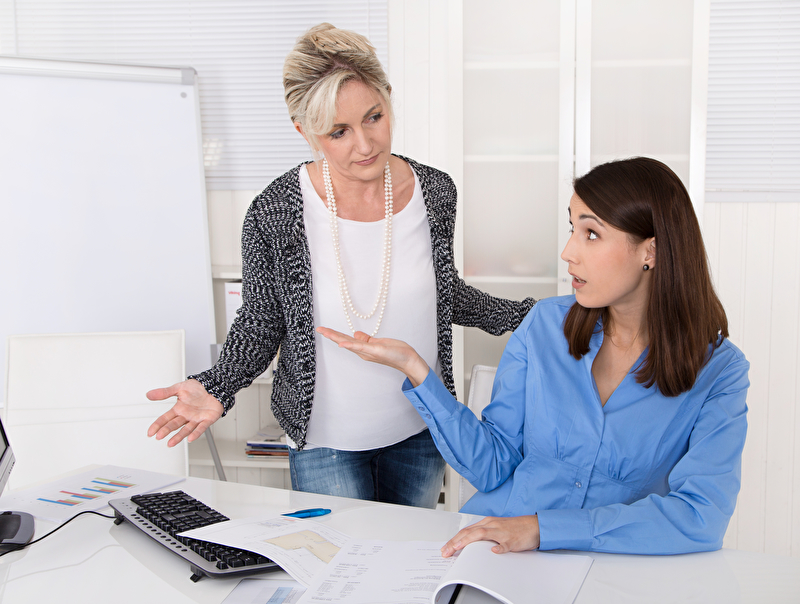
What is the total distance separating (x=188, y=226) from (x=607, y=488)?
6.24 feet

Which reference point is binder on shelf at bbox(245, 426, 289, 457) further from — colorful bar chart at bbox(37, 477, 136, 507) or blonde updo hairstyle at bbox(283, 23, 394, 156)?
blonde updo hairstyle at bbox(283, 23, 394, 156)

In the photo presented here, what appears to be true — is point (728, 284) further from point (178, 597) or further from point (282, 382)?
point (178, 597)

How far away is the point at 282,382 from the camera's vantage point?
151 centimetres

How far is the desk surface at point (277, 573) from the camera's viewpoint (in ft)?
2.80

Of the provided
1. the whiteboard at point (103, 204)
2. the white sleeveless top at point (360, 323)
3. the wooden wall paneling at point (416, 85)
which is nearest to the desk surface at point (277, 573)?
the white sleeveless top at point (360, 323)

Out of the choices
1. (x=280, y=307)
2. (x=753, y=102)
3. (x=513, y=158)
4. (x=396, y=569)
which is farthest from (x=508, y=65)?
(x=396, y=569)

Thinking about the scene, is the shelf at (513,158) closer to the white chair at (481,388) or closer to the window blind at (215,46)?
the window blind at (215,46)

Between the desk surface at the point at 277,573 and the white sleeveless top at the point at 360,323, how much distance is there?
0.29m

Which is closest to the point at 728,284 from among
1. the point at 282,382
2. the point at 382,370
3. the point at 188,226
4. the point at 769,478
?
the point at 769,478

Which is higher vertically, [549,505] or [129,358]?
[129,358]

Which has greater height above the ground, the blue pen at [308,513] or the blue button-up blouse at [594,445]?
the blue button-up blouse at [594,445]

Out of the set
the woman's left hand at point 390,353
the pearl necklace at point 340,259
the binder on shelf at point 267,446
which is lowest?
the binder on shelf at point 267,446

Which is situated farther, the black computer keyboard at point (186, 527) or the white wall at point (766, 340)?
the white wall at point (766, 340)

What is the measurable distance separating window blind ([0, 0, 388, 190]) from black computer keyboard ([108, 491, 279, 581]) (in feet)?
5.62
